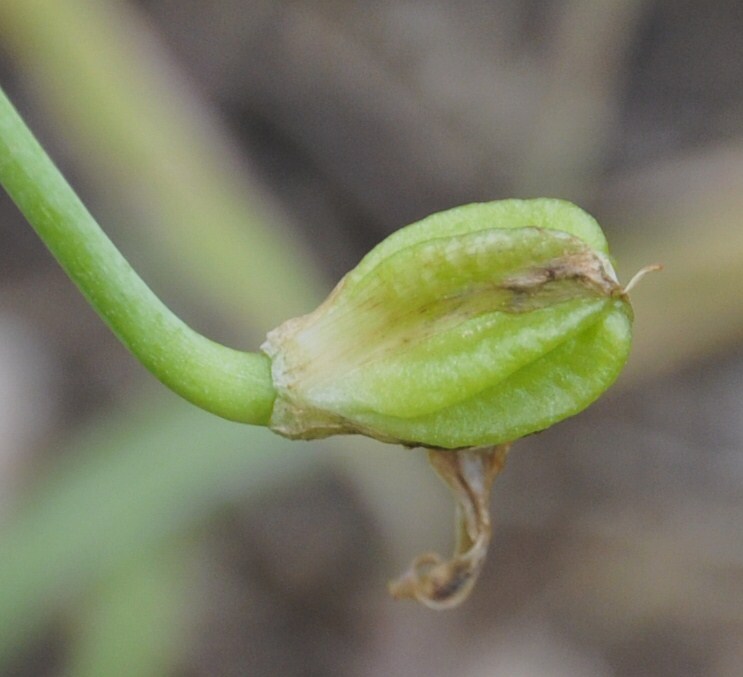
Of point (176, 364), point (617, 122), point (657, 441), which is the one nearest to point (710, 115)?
point (617, 122)

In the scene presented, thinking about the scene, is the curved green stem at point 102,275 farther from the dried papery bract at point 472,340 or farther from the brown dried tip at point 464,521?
the brown dried tip at point 464,521

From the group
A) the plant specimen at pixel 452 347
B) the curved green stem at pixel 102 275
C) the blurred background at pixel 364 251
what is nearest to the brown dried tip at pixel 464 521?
the plant specimen at pixel 452 347

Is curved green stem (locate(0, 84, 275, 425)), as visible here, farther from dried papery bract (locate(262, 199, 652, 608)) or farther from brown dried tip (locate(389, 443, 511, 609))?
brown dried tip (locate(389, 443, 511, 609))

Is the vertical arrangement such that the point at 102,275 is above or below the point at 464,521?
above

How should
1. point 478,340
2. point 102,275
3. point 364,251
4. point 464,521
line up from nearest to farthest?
point 102,275 → point 478,340 → point 464,521 → point 364,251

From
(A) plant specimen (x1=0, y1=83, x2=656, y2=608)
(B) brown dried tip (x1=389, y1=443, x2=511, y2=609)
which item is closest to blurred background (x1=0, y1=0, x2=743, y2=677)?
(B) brown dried tip (x1=389, y1=443, x2=511, y2=609)

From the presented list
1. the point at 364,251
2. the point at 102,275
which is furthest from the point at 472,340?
the point at 364,251

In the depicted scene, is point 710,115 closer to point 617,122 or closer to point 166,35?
point 617,122

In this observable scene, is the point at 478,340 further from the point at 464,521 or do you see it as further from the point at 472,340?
the point at 464,521
